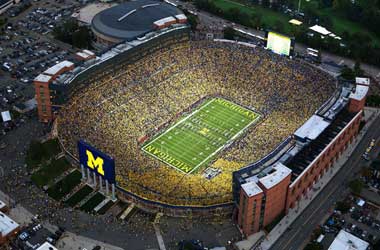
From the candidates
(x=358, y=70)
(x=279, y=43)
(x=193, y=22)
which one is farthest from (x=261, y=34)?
(x=358, y=70)

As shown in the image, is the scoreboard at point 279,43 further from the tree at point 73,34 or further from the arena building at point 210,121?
the tree at point 73,34

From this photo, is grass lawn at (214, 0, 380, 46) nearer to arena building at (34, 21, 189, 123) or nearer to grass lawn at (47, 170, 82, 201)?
arena building at (34, 21, 189, 123)

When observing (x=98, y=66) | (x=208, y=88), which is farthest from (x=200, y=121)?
(x=98, y=66)

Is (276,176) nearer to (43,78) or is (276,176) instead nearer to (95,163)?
(95,163)

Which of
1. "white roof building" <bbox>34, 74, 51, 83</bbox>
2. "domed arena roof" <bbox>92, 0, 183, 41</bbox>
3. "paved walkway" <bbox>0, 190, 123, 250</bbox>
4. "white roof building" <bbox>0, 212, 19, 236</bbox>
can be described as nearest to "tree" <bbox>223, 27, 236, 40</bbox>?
"domed arena roof" <bbox>92, 0, 183, 41</bbox>

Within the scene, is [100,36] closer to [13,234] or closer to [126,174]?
[126,174]

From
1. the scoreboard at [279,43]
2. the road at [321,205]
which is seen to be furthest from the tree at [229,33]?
the road at [321,205]
